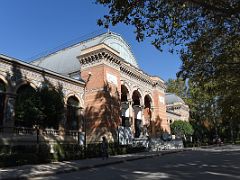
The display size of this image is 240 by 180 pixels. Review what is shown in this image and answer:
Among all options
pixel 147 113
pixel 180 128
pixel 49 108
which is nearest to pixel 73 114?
pixel 49 108

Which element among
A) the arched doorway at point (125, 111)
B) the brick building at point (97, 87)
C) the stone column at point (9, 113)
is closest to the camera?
the stone column at point (9, 113)

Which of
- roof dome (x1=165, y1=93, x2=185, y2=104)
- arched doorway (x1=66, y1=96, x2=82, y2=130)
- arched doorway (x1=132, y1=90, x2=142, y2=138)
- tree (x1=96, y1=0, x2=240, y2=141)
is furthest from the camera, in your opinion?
roof dome (x1=165, y1=93, x2=185, y2=104)

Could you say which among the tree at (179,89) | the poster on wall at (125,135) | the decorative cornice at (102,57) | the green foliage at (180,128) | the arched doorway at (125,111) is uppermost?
the tree at (179,89)

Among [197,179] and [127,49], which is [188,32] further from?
[127,49]

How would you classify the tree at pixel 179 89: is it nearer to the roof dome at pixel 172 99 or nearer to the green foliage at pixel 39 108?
the roof dome at pixel 172 99

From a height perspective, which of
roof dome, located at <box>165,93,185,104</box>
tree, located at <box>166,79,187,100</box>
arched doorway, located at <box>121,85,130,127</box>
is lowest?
arched doorway, located at <box>121,85,130,127</box>

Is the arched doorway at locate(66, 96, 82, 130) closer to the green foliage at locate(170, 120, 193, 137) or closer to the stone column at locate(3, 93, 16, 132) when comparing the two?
the stone column at locate(3, 93, 16, 132)

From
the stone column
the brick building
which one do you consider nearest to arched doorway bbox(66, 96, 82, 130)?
the brick building

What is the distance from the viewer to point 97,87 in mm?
30516

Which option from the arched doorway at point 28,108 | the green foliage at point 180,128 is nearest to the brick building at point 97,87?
the arched doorway at point 28,108

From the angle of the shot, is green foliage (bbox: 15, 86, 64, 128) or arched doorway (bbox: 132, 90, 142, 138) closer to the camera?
green foliage (bbox: 15, 86, 64, 128)

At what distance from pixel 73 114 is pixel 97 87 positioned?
3750 mm

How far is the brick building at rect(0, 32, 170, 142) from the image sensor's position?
23.6m

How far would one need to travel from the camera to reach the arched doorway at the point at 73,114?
94.8 ft
